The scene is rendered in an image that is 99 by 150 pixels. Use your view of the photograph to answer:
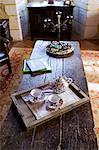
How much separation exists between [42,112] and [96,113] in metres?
0.85

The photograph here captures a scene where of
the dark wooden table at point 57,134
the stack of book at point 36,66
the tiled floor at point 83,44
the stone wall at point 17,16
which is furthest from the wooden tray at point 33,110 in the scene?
the stone wall at point 17,16

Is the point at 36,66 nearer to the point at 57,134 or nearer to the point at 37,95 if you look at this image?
the point at 37,95

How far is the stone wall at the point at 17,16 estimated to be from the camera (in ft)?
10.9

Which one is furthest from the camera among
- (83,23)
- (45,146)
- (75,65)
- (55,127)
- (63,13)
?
(83,23)

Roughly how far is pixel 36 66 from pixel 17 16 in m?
2.06

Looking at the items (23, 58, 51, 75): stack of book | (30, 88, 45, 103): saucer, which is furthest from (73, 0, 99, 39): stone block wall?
(30, 88, 45, 103): saucer

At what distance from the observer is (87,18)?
3.48 m

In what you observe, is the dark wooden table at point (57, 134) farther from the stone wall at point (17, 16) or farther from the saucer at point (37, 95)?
the stone wall at point (17, 16)

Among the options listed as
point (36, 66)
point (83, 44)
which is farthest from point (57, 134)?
point (83, 44)

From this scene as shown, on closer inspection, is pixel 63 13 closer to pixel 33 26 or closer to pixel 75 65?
pixel 33 26

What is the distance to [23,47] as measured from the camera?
11.1ft

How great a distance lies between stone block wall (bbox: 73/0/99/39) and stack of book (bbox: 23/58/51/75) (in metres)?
2.04

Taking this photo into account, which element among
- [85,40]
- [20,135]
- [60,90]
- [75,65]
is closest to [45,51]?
[75,65]

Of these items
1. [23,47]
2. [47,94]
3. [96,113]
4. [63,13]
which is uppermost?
[63,13]
